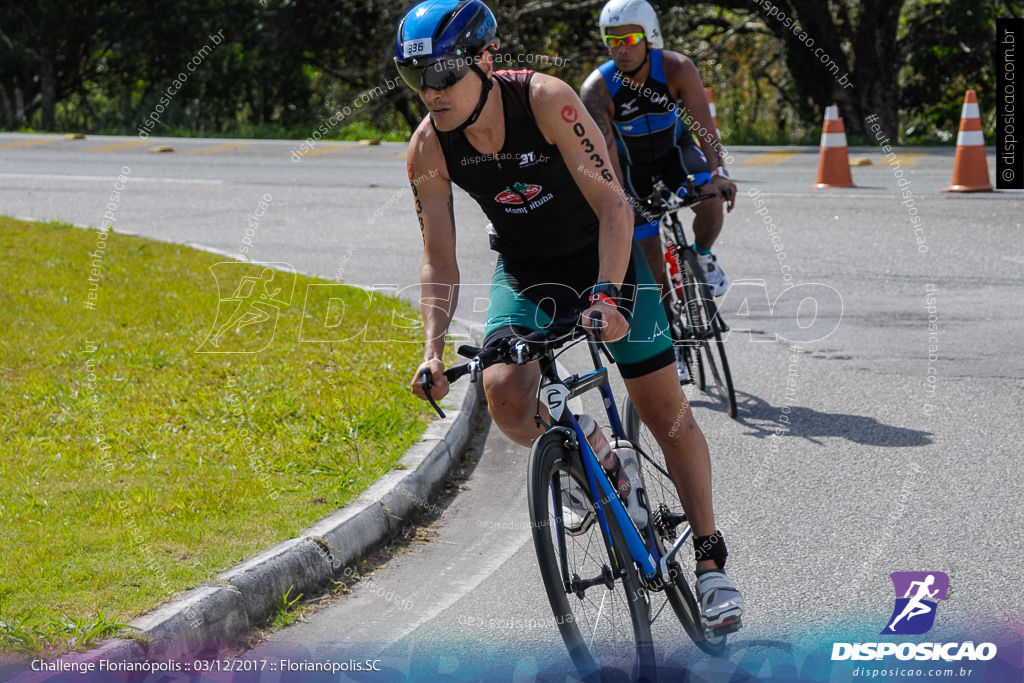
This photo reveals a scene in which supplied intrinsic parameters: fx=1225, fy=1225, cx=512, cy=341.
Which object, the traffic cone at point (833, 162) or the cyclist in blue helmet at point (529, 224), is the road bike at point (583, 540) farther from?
the traffic cone at point (833, 162)

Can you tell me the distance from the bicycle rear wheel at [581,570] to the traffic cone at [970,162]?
9841 mm

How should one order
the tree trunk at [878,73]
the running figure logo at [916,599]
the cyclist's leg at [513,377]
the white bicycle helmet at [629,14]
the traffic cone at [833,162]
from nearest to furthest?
1. the cyclist's leg at [513,377]
2. the running figure logo at [916,599]
3. the white bicycle helmet at [629,14]
4. the traffic cone at [833,162]
5. the tree trunk at [878,73]

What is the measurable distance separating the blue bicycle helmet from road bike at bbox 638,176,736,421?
2.88 metres

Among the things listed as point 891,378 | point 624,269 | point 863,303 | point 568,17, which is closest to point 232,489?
point 624,269

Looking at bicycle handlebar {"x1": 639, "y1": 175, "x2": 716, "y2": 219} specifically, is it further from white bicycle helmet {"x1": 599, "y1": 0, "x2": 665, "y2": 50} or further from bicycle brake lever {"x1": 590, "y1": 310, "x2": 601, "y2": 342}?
bicycle brake lever {"x1": 590, "y1": 310, "x2": 601, "y2": 342}

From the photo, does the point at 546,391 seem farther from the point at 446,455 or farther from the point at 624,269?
the point at 446,455

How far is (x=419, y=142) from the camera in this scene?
4051mm

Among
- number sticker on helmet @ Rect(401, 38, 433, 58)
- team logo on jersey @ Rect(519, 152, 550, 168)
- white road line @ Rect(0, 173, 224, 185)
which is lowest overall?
white road line @ Rect(0, 173, 224, 185)

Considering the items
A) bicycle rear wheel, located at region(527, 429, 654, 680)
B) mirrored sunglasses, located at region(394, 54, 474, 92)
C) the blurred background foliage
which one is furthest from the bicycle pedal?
the blurred background foliage

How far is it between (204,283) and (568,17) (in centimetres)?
1284

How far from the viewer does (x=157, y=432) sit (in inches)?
243

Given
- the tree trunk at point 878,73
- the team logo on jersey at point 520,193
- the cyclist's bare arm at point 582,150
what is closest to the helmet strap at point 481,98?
the cyclist's bare arm at point 582,150

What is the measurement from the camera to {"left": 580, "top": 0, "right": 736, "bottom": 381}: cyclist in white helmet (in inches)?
252

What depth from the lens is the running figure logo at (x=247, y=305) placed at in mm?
7797
